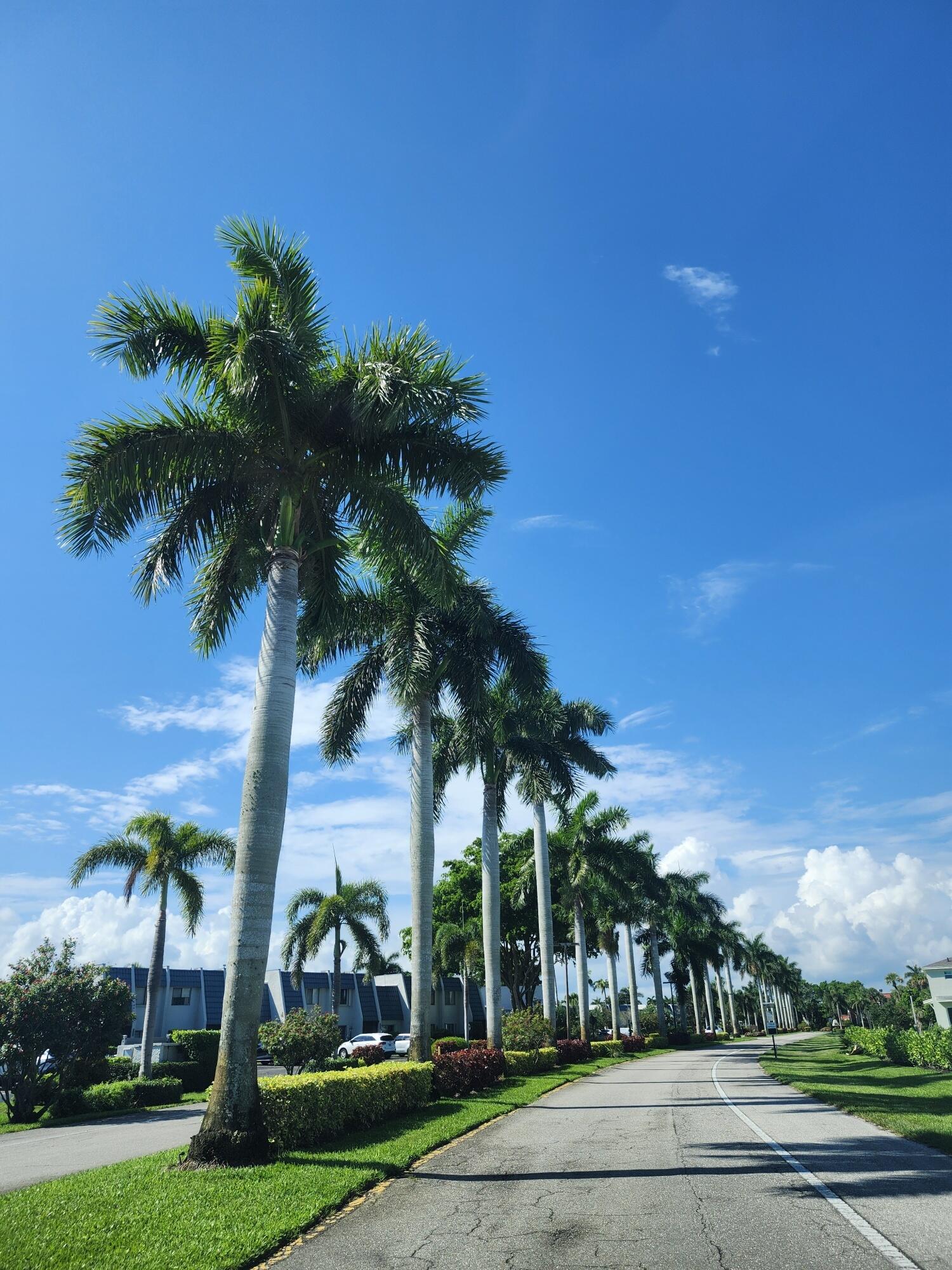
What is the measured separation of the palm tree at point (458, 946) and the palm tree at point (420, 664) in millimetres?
31695

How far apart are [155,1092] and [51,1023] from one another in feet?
15.9

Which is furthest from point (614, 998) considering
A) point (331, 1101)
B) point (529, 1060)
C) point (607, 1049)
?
point (331, 1101)

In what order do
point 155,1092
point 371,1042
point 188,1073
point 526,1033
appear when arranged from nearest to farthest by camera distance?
point 155,1092
point 188,1073
point 526,1033
point 371,1042

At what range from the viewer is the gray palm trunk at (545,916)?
107ft

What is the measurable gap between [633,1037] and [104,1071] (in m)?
34.7

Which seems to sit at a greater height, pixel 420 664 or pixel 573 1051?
pixel 420 664

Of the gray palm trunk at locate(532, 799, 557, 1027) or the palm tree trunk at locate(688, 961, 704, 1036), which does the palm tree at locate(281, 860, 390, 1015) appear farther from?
the palm tree trunk at locate(688, 961, 704, 1036)

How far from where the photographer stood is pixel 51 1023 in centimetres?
2055

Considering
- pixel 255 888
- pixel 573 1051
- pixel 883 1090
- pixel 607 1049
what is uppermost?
pixel 255 888

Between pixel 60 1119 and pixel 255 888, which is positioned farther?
pixel 60 1119

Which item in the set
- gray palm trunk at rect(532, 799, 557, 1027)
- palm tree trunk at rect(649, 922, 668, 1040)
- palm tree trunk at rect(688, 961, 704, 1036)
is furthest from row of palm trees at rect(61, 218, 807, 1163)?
palm tree trunk at rect(688, 961, 704, 1036)

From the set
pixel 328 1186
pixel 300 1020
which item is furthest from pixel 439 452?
pixel 300 1020

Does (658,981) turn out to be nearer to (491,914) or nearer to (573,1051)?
(573,1051)

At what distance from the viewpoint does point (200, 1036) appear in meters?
29.9
